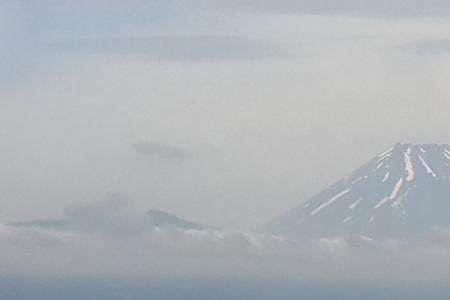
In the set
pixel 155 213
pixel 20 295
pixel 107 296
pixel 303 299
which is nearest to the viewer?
pixel 20 295

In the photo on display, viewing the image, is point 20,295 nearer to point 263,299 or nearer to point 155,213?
point 263,299

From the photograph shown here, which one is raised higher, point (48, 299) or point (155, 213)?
point (155, 213)

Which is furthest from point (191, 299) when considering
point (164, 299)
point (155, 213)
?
point (155, 213)

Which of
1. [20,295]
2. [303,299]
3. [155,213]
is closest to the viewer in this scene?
[20,295]

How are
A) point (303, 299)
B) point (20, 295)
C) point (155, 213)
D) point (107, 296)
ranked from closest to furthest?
point (20, 295)
point (107, 296)
point (303, 299)
point (155, 213)

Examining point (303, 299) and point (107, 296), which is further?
point (303, 299)

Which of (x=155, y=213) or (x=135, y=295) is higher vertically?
(x=155, y=213)

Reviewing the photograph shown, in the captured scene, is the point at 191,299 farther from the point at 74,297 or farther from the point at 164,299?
the point at 74,297

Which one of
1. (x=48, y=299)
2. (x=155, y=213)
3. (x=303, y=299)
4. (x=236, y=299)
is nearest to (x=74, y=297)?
(x=48, y=299)

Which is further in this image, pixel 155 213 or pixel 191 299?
pixel 155 213
